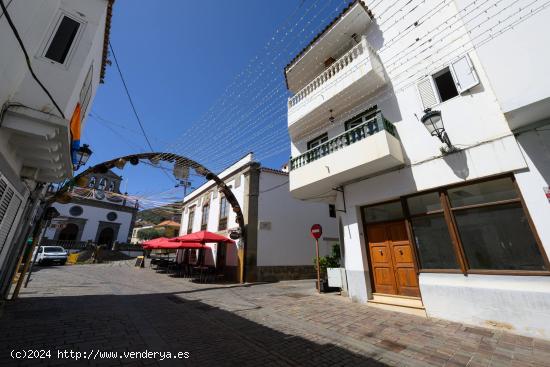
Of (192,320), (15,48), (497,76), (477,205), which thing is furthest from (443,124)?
(15,48)

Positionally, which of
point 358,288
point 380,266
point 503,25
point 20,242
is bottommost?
point 358,288

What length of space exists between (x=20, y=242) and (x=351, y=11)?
14.3 meters

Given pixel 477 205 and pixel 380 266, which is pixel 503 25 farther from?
pixel 380 266

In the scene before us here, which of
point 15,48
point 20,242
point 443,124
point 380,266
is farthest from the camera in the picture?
point 380,266

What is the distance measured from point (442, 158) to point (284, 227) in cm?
1060

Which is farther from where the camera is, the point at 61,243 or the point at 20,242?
the point at 61,243

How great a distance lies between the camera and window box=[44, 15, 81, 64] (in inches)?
219

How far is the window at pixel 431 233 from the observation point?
6.68m

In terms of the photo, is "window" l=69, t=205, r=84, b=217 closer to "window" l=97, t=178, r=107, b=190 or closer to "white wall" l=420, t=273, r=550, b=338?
"window" l=97, t=178, r=107, b=190

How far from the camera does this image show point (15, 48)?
4.35m

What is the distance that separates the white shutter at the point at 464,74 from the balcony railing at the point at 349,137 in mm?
2021

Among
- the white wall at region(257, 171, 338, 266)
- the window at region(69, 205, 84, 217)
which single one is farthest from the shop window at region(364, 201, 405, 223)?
the window at region(69, 205, 84, 217)

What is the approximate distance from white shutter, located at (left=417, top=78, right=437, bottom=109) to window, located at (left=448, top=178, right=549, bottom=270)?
109 inches

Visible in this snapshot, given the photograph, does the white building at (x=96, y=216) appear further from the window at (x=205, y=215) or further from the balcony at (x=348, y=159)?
the balcony at (x=348, y=159)
